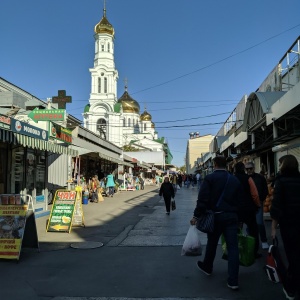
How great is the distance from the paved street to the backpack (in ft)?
0.65

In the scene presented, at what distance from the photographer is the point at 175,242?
309 inches

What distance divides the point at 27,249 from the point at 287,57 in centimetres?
1373

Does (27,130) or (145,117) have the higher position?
(145,117)

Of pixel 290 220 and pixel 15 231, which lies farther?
pixel 15 231

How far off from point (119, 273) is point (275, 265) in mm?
2354

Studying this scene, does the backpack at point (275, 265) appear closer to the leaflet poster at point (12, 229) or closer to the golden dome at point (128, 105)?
the leaflet poster at point (12, 229)

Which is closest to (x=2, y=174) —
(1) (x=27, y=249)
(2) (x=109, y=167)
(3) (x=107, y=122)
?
(1) (x=27, y=249)

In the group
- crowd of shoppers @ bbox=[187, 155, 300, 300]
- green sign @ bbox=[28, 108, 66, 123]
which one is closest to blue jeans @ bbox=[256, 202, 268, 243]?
crowd of shoppers @ bbox=[187, 155, 300, 300]

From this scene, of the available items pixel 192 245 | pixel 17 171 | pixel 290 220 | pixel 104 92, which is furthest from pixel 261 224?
pixel 104 92

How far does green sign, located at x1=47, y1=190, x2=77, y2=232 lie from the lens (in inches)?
367

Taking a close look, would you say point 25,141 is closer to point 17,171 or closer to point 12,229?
point 17,171

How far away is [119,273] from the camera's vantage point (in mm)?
5465

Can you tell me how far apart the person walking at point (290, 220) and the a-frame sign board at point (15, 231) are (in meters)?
4.50

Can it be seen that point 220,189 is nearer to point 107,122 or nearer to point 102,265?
point 102,265
